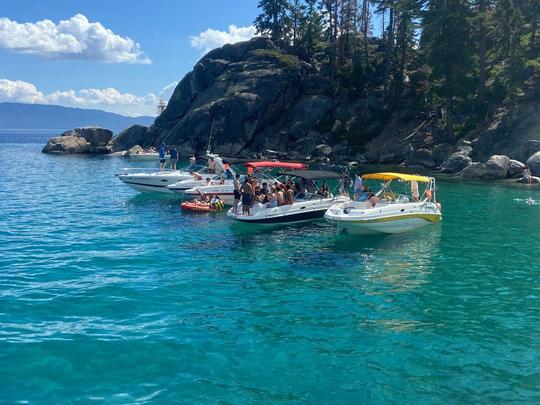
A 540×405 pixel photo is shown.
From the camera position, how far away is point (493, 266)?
64.3ft

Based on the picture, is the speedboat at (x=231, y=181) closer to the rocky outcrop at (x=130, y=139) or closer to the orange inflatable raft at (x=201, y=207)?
the orange inflatable raft at (x=201, y=207)

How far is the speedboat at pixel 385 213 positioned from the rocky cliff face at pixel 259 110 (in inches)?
1850

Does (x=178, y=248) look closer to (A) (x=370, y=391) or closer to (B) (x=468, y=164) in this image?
(A) (x=370, y=391)

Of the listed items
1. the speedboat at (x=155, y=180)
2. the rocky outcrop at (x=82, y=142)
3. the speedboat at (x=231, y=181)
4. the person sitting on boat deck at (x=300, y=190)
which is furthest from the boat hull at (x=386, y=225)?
the rocky outcrop at (x=82, y=142)

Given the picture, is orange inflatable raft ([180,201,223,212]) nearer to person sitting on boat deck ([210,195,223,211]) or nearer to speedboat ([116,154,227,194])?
person sitting on boat deck ([210,195,223,211])

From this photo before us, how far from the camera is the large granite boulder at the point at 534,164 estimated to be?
45919 millimetres

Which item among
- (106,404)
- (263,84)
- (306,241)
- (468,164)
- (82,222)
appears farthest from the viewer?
(263,84)

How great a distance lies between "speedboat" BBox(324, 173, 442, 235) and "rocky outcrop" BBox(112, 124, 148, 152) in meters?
75.1

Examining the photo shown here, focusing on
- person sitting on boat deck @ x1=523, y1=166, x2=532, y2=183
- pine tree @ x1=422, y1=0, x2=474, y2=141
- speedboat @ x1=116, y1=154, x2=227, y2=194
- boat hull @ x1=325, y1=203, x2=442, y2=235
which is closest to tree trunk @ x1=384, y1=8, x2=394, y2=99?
pine tree @ x1=422, y1=0, x2=474, y2=141

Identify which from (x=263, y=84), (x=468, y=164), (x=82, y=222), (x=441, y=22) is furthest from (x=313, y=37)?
(x=82, y=222)

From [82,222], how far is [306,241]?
12804 millimetres

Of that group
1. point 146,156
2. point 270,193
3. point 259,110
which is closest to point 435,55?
point 259,110

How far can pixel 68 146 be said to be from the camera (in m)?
90.2

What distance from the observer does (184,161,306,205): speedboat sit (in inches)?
1250
